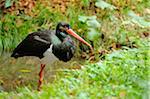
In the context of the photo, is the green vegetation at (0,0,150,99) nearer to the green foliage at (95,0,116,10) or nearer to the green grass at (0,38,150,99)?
the green foliage at (95,0,116,10)

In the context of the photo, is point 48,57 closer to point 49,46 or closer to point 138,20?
point 49,46

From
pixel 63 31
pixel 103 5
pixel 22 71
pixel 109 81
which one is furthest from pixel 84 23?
pixel 109 81

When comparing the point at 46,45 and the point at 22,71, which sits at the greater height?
the point at 46,45

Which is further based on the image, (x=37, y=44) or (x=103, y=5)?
(x=103, y=5)

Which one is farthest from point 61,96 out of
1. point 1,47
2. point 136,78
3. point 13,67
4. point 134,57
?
point 1,47

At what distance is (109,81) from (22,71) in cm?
244

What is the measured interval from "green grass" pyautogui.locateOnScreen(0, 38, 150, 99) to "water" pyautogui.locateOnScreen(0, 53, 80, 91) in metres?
0.98

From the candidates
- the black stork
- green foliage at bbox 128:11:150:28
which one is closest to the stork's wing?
the black stork

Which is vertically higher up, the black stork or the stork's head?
the stork's head

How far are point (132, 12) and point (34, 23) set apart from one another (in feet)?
5.77

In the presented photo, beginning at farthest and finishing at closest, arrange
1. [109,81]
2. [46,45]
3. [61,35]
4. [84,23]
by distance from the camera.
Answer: [84,23], [61,35], [46,45], [109,81]

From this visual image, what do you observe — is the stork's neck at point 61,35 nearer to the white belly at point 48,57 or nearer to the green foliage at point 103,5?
the white belly at point 48,57

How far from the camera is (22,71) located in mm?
7781

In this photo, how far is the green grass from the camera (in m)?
4.71
